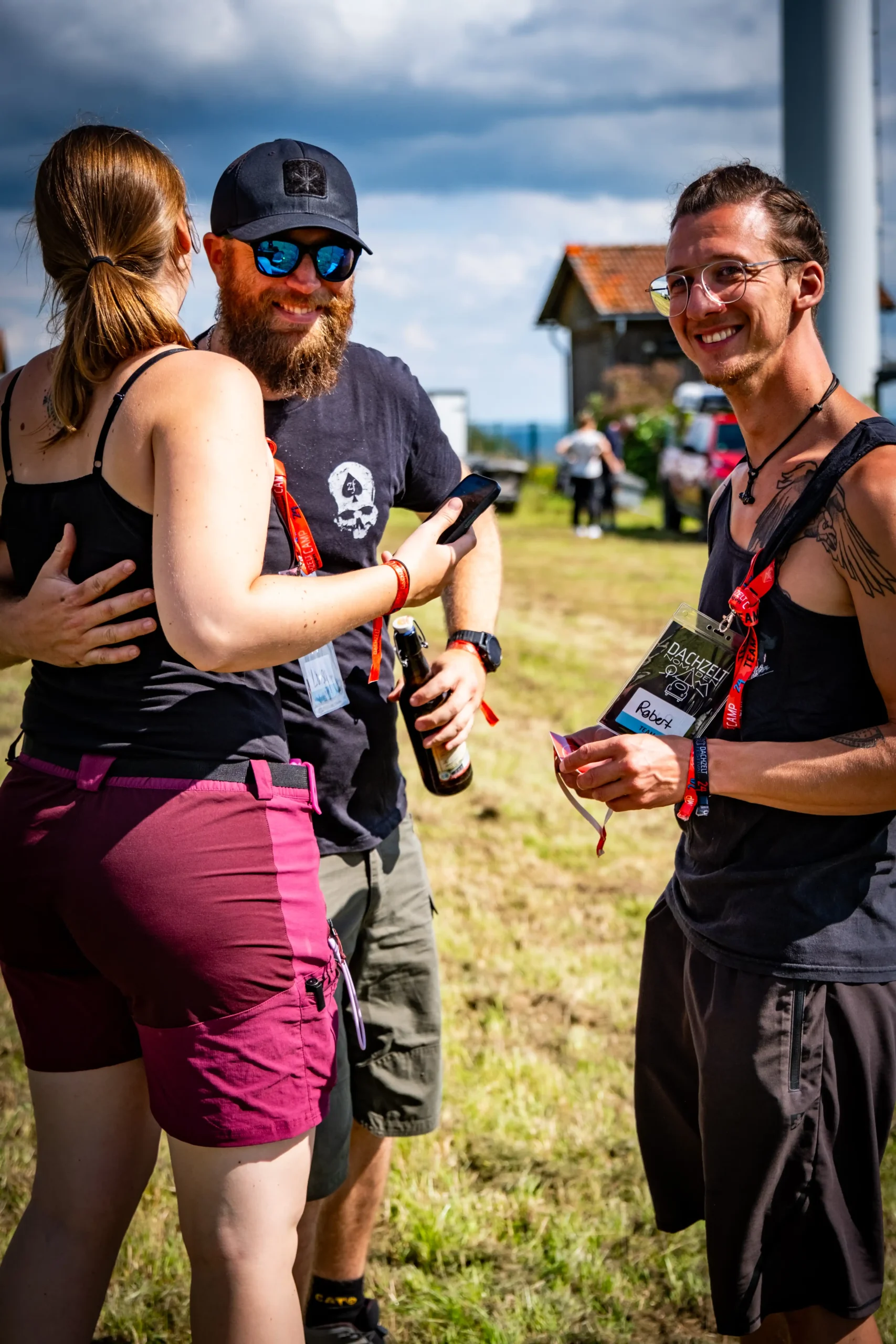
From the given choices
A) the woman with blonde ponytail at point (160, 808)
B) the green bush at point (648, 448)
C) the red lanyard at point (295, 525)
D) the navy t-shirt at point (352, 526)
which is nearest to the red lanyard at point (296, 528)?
the red lanyard at point (295, 525)

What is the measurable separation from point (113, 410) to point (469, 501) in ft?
2.83

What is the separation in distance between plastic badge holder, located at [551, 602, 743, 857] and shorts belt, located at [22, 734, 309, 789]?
56cm

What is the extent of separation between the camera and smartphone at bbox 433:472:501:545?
2.36 metres

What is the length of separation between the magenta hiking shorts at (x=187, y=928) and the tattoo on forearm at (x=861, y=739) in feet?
3.13

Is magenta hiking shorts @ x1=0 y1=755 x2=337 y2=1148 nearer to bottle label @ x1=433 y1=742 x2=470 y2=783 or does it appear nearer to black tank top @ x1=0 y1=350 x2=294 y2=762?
black tank top @ x1=0 y1=350 x2=294 y2=762

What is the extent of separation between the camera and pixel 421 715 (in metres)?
2.73

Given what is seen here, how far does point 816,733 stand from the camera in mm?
2074

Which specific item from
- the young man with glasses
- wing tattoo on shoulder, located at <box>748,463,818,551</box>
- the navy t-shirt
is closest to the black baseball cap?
the navy t-shirt

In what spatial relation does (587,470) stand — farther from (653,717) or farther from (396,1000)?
(653,717)

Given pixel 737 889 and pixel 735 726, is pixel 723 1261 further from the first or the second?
pixel 735 726

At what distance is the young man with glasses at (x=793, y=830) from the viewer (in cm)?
201

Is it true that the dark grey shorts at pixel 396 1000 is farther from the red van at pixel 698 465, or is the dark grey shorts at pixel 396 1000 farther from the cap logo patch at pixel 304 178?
the red van at pixel 698 465

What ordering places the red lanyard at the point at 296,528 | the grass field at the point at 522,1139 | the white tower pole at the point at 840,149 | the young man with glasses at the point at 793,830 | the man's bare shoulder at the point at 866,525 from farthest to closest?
1. the white tower pole at the point at 840,149
2. the grass field at the point at 522,1139
3. the red lanyard at the point at 296,528
4. the young man with glasses at the point at 793,830
5. the man's bare shoulder at the point at 866,525

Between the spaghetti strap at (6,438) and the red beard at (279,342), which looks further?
the red beard at (279,342)
